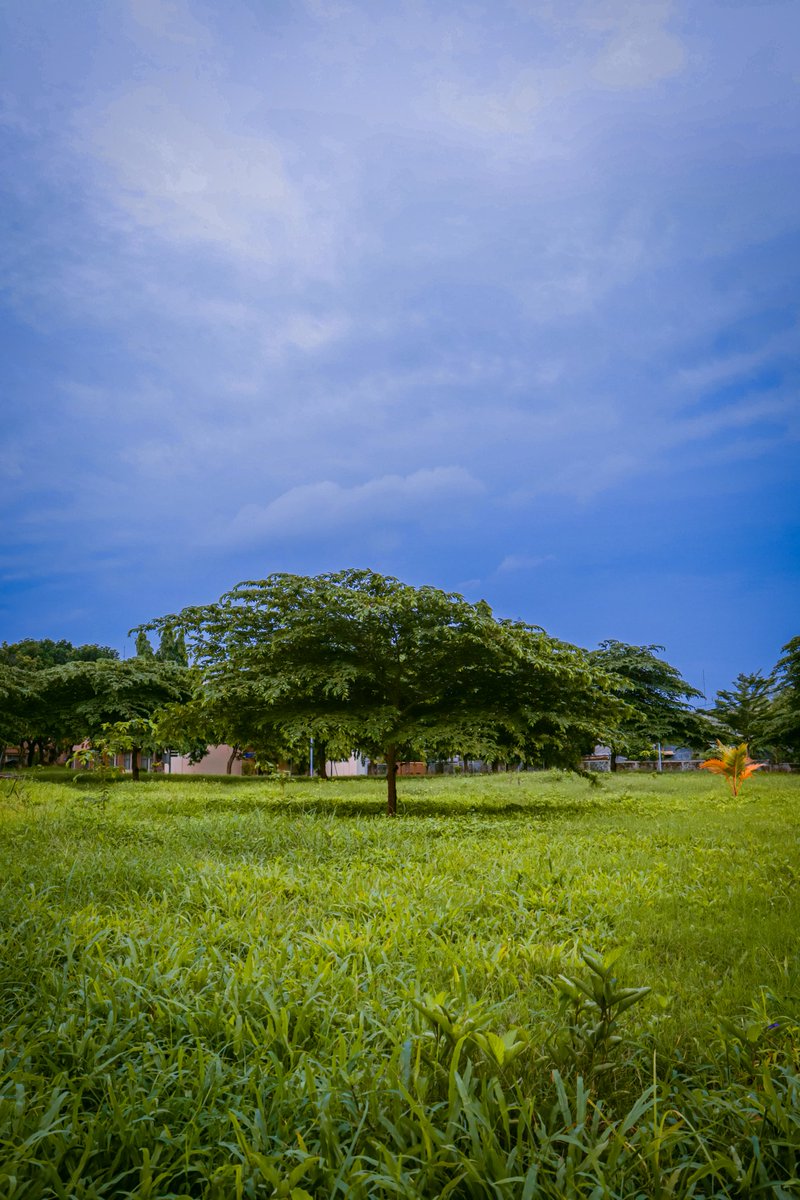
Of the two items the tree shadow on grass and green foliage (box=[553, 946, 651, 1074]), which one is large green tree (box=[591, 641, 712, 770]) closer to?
the tree shadow on grass

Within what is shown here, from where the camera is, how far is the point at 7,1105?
2119mm

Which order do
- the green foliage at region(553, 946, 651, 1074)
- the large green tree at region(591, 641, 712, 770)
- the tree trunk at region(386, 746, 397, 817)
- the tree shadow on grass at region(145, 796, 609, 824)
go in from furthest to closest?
the large green tree at region(591, 641, 712, 770) → the tree trunk at region(386, 746, 397, 817) → the tree shadow on grass at region(145, 796, 609, 824) → the green foliage at region(553, 946, 651, 1074)

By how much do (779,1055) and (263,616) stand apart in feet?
33.8

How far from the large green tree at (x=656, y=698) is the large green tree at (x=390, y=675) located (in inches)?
776

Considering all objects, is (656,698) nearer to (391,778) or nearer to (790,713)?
(790,713)

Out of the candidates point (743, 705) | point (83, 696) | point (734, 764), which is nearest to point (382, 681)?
point (734, 764)

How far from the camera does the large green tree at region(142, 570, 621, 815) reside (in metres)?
10.8

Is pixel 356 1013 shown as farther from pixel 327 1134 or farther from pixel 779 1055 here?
pixel 779 1055

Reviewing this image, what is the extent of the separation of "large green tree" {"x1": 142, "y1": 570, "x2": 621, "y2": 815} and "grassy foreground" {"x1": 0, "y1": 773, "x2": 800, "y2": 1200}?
5173 mm

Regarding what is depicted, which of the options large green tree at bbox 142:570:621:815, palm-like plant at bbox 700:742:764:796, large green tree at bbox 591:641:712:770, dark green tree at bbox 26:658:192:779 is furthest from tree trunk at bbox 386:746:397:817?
large green tree at bbox 591:641:712:770

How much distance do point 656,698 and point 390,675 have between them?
2438 cm

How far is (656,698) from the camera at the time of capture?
32.9 m

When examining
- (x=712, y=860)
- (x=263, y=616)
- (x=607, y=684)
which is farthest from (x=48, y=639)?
(x=712, y=860)

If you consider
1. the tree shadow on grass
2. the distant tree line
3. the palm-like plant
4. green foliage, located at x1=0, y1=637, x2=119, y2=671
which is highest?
green foliage, located at x1=0, y1=637, x2=119, y2=671
